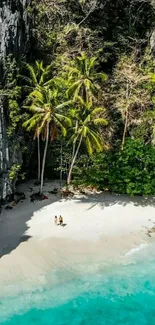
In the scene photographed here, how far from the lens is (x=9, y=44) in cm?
2467

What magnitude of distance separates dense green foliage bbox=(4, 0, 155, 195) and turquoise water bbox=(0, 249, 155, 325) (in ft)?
25.9

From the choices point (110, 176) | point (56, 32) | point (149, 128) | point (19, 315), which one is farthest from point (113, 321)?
point (56, 32)

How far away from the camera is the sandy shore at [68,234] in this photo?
2006 cm

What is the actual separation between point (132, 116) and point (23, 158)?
10458 millimetres

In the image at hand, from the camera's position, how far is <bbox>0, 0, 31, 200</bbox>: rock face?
2442 centimetres

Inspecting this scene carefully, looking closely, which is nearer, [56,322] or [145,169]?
[56,322]

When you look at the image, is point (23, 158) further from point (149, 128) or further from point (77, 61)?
point (149, 128)

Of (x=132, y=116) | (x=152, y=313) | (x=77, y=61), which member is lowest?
(x=152, y=313)

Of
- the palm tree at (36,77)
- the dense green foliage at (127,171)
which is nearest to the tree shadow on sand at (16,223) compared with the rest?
the dense green foliage at (127,171)

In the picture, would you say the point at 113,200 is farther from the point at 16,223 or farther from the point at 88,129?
the point at 16,223

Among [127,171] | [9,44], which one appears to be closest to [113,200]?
[127,171]

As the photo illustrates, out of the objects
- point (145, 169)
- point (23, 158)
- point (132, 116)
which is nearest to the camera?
point (145, 169)

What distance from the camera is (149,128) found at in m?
31.2

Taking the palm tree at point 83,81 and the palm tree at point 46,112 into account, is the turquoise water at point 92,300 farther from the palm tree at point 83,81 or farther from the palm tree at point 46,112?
the palm tree at point 83,81
